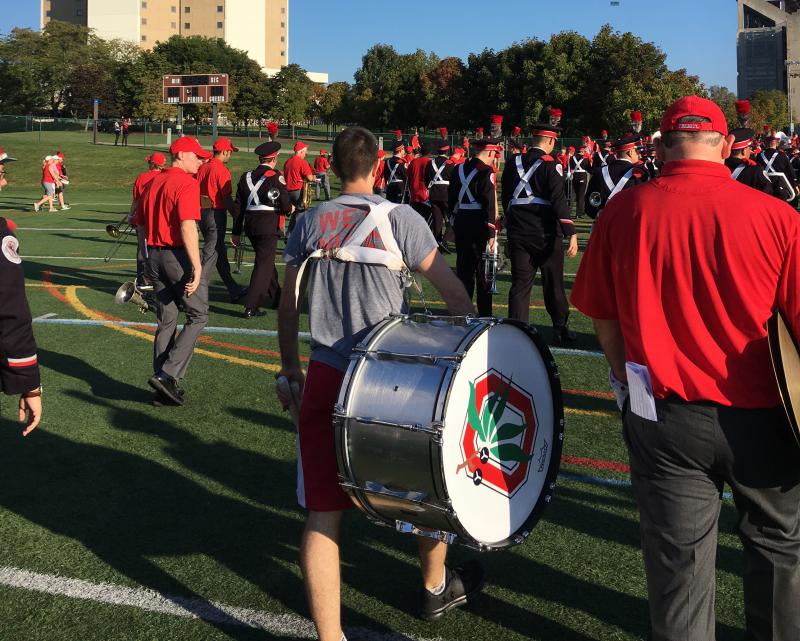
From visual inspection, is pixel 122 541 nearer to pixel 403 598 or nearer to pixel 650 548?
pixel 403 598

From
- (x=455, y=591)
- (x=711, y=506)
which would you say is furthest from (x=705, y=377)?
(x=455, y=591)

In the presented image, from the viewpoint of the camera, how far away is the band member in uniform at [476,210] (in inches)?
370

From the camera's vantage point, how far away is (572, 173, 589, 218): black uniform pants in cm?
2330

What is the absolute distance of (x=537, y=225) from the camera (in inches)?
334

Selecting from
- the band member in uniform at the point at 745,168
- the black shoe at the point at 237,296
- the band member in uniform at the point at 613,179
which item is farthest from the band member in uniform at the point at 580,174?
the black shoe at the point at 237,296

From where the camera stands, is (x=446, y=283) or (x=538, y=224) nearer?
→ (x=446, y=283)

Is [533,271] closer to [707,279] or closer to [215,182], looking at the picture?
[215,182]

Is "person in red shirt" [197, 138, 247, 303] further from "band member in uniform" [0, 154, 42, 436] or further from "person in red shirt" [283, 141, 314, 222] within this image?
"band member in uniform" [0, 154, 42, 436]

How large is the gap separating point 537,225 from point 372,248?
5.50 m

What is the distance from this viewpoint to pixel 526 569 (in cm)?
415

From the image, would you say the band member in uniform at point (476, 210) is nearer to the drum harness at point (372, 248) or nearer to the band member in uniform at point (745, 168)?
the band member in uniform at point (745, 168)

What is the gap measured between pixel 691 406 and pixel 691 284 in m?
0.37

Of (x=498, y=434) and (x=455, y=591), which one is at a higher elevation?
(x=498, y=434)

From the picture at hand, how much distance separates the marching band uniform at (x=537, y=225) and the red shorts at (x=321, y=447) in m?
5.40
